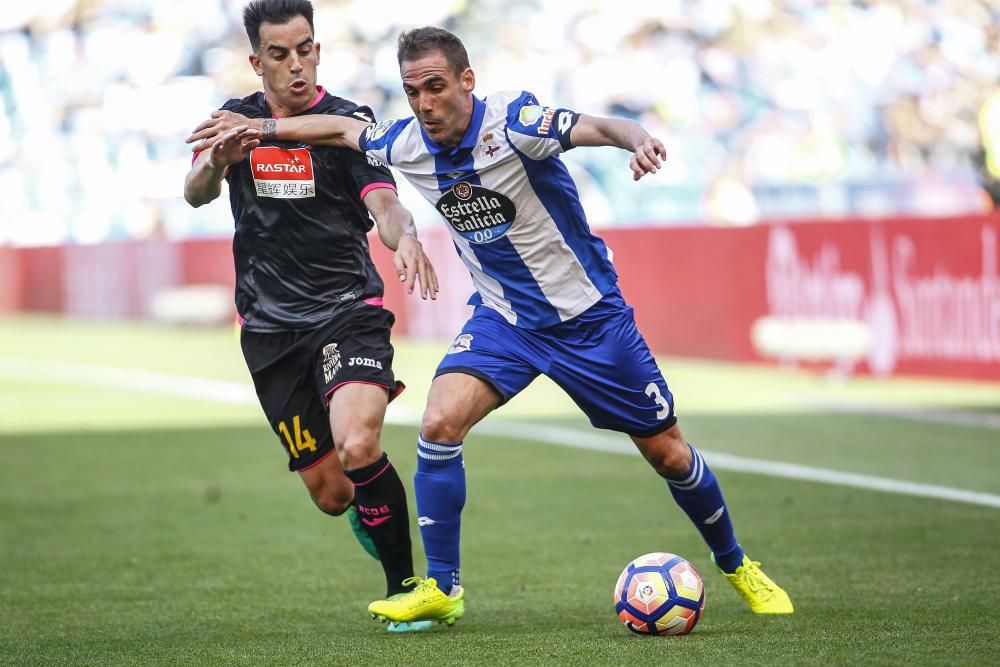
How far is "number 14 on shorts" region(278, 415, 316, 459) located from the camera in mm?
6348

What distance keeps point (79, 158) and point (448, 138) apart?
30597 millimetres

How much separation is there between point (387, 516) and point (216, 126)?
5.30 feet

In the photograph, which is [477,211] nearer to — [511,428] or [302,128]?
[302,128]

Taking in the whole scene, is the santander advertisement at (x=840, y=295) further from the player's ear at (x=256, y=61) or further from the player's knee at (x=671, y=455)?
the player's ear at (x=256, y=61)

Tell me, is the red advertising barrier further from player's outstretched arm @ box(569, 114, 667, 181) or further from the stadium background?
player's outstretched arm @ box(569, 114, 667, 181)

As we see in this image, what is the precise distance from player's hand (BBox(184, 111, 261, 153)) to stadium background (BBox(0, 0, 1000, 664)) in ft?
6.00

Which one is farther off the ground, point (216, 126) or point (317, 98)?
point (317, 98)

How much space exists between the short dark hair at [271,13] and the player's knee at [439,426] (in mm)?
1602

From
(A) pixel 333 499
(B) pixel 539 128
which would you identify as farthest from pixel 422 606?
(B) pixel 539 128

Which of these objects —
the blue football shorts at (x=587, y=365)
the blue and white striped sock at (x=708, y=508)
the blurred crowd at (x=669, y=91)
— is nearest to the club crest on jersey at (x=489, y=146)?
the blue football shorts at (x=587, y=365)

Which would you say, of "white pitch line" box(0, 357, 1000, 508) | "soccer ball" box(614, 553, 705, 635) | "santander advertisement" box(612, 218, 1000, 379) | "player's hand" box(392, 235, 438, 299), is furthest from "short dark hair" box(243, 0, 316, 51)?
"santander advertisement" box(612, 218, 1000, 379)

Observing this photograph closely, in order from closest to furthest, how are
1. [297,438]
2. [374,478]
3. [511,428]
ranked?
[374,478] < [297,438] < [511,428]

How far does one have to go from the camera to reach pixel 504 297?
5965 millimetres

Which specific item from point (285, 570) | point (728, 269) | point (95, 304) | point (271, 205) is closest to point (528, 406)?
point (728, 269)
